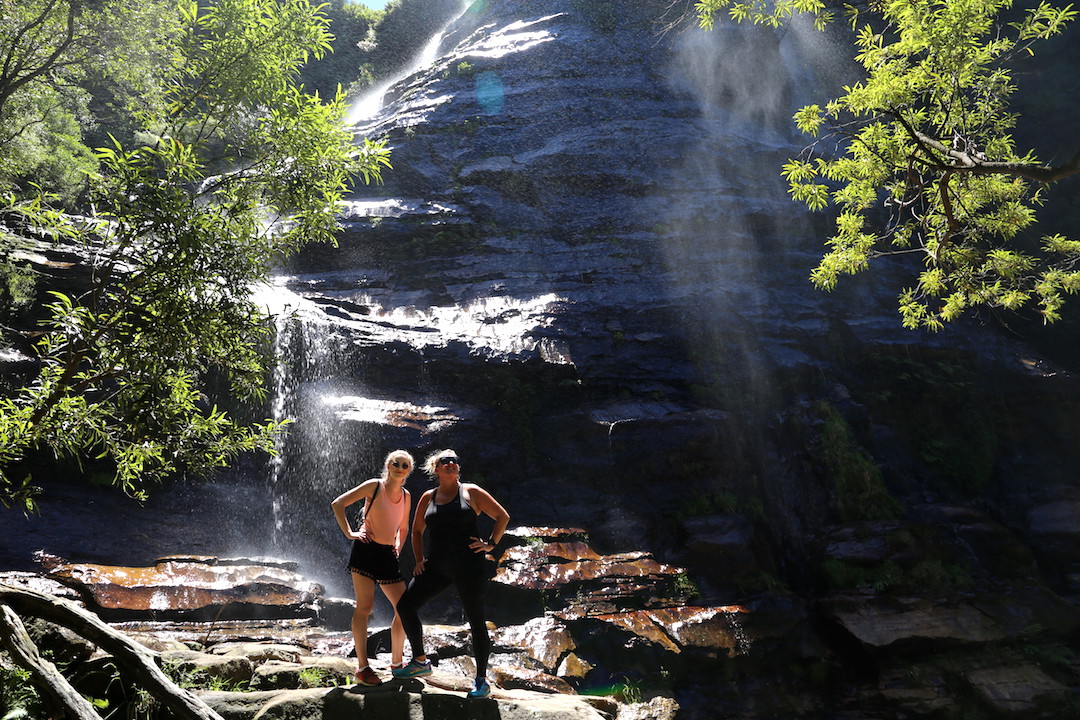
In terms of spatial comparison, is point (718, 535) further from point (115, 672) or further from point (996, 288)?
point (115, 672)

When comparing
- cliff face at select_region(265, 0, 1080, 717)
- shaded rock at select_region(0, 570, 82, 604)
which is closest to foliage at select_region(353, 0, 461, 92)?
cliff face at select_region(265, 0, 1080, 717)

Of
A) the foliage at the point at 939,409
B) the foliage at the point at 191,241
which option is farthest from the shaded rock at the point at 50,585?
the foliage at the point at 939,409

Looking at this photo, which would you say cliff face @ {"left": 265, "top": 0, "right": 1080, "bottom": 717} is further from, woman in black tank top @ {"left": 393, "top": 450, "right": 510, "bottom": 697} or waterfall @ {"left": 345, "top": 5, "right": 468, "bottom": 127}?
woman in black tank top @ {"left": 393, "top": 450, "right": 510, "bottom": 697}

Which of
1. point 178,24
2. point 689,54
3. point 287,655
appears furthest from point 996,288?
point 689,54

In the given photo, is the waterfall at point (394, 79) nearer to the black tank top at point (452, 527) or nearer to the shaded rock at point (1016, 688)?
the black tank top at point (452, 527)

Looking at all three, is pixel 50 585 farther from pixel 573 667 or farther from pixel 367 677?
pixel 573 667

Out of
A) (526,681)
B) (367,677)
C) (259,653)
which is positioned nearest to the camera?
(367,677)

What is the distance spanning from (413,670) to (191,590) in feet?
23.0

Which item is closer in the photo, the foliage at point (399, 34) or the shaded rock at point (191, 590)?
the shaded rock at point (191, 590)

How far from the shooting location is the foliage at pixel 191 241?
15.5ft

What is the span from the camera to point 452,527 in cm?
443

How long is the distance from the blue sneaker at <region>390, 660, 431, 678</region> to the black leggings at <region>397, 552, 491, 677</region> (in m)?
0.13

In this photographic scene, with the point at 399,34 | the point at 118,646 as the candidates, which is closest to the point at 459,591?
the point at 118,646

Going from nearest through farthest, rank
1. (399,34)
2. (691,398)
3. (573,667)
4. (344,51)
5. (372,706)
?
(372,706)
(573,667)
(691,398)
(344,51)
(399,34)
